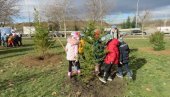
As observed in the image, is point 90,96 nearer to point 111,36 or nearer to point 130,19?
point 111,36

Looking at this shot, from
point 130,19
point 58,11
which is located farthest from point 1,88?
point 130,19

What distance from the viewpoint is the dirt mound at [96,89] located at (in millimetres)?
9422

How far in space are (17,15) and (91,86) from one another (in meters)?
22.6

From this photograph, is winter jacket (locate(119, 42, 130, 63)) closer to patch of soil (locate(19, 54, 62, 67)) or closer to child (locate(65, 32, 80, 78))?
child (locate(65, 32, 80, 78))

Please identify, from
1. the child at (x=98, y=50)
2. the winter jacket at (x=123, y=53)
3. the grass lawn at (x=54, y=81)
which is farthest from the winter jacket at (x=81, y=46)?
the winter jacket at (x=123, y=53)

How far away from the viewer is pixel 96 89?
993cm

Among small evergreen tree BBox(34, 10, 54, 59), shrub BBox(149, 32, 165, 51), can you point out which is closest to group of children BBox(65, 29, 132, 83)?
small evergreen tree BBox(34, 10, 54, 59)

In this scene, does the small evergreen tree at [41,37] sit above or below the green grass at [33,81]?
above

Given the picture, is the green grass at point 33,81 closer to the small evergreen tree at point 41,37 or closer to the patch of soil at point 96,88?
the patch of soil at point 96,88

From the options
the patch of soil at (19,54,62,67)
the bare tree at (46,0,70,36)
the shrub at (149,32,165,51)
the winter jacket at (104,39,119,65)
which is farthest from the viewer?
the bare tree at (46,0,70,36)

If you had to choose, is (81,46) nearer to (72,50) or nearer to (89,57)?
(72,50)

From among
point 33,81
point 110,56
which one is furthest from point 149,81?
point 33,81

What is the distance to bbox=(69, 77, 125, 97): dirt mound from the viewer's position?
942cm

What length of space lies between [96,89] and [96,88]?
88 millimetres
